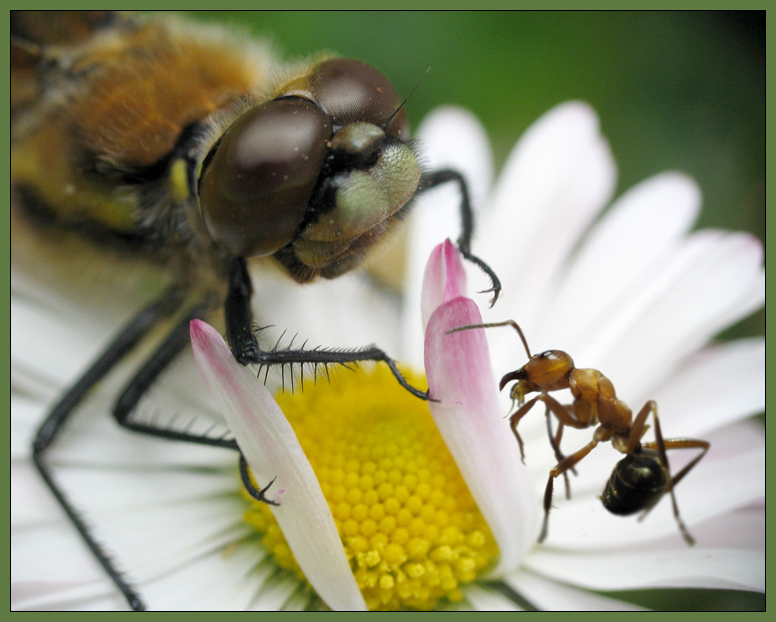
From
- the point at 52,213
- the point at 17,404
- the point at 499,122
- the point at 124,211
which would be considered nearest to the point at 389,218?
the point at 124,211

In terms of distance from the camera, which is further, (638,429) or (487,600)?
(487,600)

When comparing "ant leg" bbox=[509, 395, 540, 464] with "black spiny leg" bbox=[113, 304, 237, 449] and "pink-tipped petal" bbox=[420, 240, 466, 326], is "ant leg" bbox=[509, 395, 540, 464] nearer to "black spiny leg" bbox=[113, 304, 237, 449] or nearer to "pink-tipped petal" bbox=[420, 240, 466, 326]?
"pink-tipped petal" bbox=[420, 240, 466, 326]

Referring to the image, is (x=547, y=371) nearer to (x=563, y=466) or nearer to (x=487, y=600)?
(x=563, y=466)

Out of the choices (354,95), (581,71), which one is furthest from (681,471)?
(581,71)

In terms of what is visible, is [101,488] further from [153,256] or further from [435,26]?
[435,26]

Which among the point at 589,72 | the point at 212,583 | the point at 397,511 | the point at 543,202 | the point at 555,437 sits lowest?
the point at 212,583
